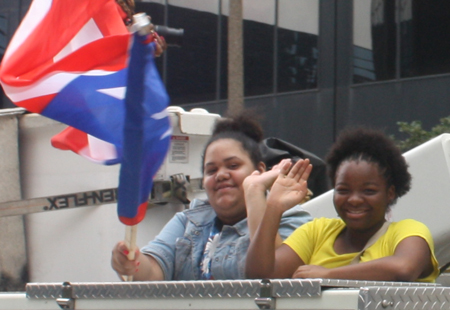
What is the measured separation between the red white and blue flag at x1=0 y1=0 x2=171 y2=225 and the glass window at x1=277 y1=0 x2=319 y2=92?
12.5 m

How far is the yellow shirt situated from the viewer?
294cm

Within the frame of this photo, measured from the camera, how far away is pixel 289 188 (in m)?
2.90

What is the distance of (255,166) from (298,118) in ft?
42.4

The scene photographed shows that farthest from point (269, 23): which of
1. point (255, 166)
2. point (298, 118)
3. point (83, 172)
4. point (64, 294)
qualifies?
point (64, 294)

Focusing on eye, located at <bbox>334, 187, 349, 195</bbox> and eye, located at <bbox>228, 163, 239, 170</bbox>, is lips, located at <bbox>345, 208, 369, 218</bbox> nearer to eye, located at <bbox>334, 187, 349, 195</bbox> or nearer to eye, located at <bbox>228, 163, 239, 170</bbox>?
eye, located at <bbox>334, 187, 349, 195</bbox>

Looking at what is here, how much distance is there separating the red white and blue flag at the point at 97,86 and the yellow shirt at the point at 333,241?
0.67m

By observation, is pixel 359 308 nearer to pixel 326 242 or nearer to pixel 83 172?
pixel 326 242

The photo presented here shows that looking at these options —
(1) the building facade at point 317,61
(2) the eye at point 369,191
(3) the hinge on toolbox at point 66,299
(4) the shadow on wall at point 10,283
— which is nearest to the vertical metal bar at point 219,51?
(1) the building facade at point 317,61

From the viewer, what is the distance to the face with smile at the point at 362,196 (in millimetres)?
3037

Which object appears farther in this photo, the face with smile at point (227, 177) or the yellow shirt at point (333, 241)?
the face with smile at point (227, 177)

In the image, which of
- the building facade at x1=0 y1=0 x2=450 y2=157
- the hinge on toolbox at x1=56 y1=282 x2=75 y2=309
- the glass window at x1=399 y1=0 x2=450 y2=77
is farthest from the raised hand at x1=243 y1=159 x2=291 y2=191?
the glass window at x1=399 y1=0 x2=450 y2=77

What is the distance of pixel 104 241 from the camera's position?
5.02 meters

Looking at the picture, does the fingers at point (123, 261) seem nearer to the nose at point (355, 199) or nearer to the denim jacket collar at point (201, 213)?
the denim jacket collar at point (201, 213)

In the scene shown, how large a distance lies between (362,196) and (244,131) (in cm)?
81
